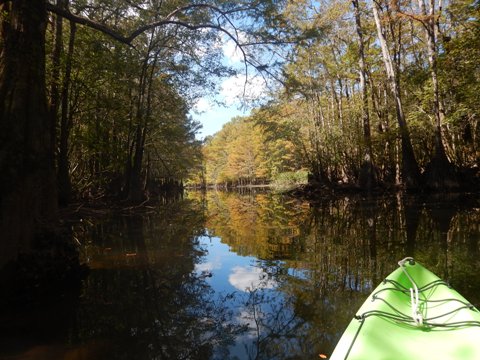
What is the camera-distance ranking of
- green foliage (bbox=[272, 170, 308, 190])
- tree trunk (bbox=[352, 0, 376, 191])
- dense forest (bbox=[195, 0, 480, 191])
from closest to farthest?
dense forest (bbox=[195, 0, 480, 191]), tree trunk (bbox=[352, 0, 376, 191]), green foliage (bbox=[272, 170, 308, 190])

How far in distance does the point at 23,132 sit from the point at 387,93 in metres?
20.0

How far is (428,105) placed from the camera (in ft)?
47.5

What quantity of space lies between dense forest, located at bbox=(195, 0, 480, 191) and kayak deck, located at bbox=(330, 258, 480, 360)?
6.73 metres

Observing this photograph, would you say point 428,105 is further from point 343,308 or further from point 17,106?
point 17,106

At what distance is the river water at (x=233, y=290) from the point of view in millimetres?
2719

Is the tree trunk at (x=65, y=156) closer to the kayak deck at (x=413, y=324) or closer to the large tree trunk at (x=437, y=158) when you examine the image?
the kayak deck at (x=413, y=324)

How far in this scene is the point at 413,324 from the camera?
2.23m

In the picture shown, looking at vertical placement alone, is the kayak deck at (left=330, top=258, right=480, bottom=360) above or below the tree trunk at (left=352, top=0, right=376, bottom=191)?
below

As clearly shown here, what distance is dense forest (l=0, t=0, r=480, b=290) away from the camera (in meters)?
4.02

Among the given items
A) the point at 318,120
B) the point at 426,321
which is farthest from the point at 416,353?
the point at 318,120

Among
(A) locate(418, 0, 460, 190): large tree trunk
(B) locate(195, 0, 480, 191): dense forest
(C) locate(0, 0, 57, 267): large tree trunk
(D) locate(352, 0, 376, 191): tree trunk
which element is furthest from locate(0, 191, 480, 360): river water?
(D) locate(352, 0, 376, 191): tree trunk

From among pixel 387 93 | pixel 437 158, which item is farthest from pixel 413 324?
pixel 387 93

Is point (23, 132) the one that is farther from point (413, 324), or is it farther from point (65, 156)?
point (65, 156)

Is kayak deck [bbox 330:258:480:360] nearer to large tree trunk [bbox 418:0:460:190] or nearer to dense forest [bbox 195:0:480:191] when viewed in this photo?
dense forest [bbox 195:0:480:191]
